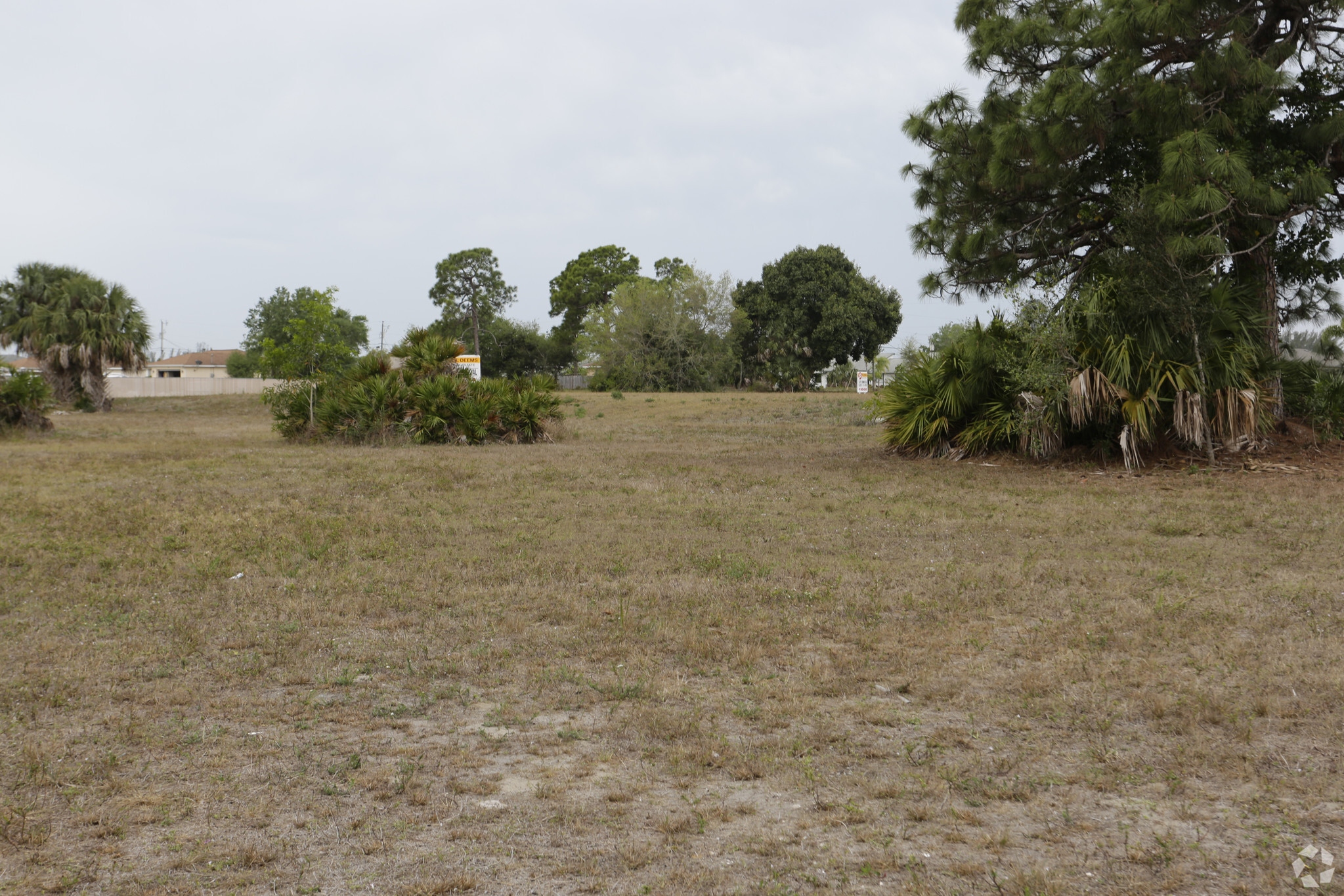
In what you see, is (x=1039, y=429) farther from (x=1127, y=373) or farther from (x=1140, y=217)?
(x=1140, y=217)

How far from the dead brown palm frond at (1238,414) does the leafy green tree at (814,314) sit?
1437 inches

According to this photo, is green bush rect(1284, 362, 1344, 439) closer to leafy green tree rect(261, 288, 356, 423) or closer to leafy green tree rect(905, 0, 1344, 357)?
leafy green tree rect(905, 0, 1344, 357)

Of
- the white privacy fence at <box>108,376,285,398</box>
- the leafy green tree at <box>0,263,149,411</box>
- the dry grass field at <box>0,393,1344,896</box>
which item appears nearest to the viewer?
the dry grass field at <box>0,393,1344,896</box>

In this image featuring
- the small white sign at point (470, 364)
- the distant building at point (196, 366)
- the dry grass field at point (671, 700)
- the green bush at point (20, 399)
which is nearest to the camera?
the dry grass field at point (671, 700)

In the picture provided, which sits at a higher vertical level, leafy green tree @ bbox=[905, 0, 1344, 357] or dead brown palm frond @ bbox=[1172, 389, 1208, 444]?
leafy green tree @ bbox=[905, 0, 1344, 357]

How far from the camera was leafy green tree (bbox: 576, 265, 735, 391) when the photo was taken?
5072cm

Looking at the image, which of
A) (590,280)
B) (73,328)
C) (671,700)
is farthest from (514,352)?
(671,700)

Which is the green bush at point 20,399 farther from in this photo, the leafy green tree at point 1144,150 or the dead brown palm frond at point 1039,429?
the dead brown palm frond at point 1039,429

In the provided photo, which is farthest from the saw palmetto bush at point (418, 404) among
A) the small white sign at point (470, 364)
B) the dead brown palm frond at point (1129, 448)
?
the dead brown palm frond at point (1129, 448)

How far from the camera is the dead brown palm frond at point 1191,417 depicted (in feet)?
43.0

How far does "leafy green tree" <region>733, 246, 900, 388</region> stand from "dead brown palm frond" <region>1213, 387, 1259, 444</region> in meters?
36.5

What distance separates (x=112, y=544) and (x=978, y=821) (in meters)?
8.03

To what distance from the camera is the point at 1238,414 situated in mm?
13211

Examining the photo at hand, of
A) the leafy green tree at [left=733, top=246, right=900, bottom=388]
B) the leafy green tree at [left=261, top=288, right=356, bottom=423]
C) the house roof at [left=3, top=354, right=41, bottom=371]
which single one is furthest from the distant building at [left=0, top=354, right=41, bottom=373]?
the leafy green tree at [left=733, top=246, right=900, bottom=388]
